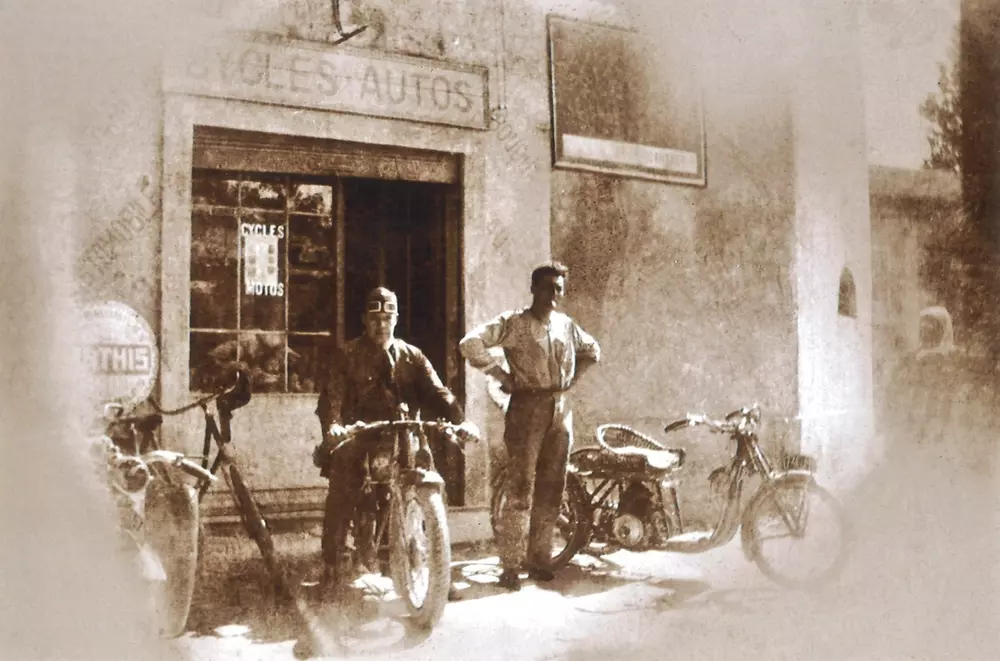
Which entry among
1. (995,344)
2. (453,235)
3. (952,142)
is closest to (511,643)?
(453,235)

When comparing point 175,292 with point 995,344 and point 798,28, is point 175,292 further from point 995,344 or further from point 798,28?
point 995,344

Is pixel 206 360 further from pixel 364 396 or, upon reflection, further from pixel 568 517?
pixel 568 517

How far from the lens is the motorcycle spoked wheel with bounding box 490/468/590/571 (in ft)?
15.8

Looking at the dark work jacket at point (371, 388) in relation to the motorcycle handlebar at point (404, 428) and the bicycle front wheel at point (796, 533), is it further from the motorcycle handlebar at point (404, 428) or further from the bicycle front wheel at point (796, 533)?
the bicycle front wheel at point (796, 533)

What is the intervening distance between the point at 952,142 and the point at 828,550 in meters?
2.66

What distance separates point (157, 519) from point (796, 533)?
3105mm

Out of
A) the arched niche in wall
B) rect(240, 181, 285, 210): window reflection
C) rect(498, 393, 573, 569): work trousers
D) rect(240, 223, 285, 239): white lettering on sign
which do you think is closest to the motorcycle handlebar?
rect(498, 393, 573, 569): work trousers

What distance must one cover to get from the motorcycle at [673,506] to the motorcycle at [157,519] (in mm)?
1597

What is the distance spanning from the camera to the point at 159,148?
13.7 ft

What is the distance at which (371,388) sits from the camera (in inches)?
168

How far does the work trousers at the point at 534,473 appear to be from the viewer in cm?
465

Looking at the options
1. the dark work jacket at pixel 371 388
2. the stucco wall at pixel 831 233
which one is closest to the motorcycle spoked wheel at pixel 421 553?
the dark work jacket at pixel 371 388

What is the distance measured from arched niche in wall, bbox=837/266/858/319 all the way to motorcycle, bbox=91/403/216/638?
3768mm

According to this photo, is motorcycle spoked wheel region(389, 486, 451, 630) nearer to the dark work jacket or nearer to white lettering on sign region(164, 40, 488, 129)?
the dark work jacket
